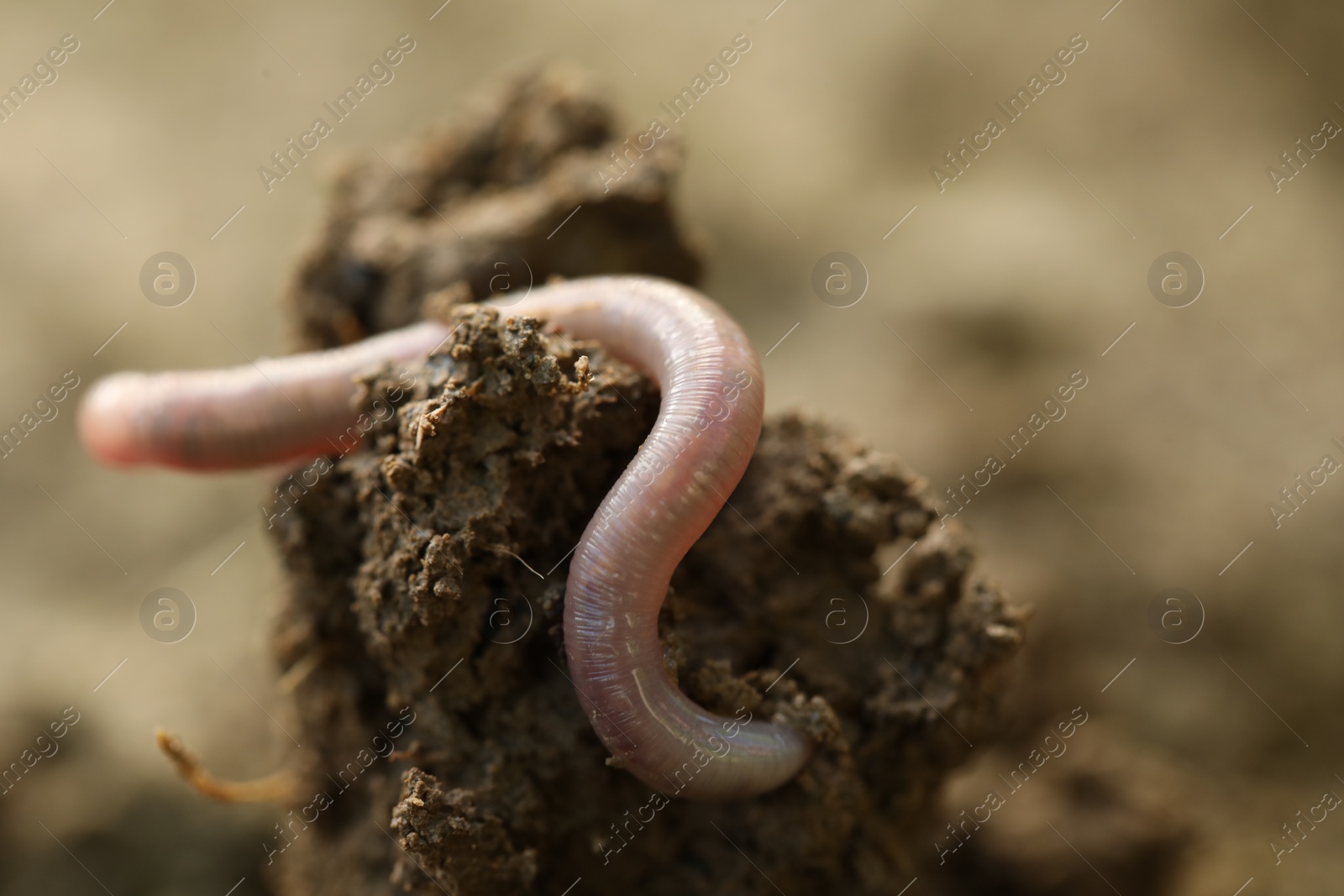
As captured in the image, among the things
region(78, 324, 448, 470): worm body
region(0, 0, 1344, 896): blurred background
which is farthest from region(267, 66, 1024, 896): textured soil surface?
region(0, 0, 1344, 896): blurred background

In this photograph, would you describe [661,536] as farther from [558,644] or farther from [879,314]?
[879,314]

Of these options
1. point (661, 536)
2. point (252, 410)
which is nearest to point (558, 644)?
point (661, 536)

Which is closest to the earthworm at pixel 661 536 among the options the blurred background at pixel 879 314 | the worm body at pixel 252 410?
the worm body at pixel 252 410

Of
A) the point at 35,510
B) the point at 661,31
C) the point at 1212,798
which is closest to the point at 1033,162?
the point at 661,31

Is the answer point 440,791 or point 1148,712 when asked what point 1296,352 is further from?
point 440,791

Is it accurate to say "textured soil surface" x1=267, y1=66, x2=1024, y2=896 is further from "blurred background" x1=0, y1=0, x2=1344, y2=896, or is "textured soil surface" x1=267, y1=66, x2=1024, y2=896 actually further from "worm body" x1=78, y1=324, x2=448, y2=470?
"blurred background" x1=0, y1=0, x2=1344, y2=896
